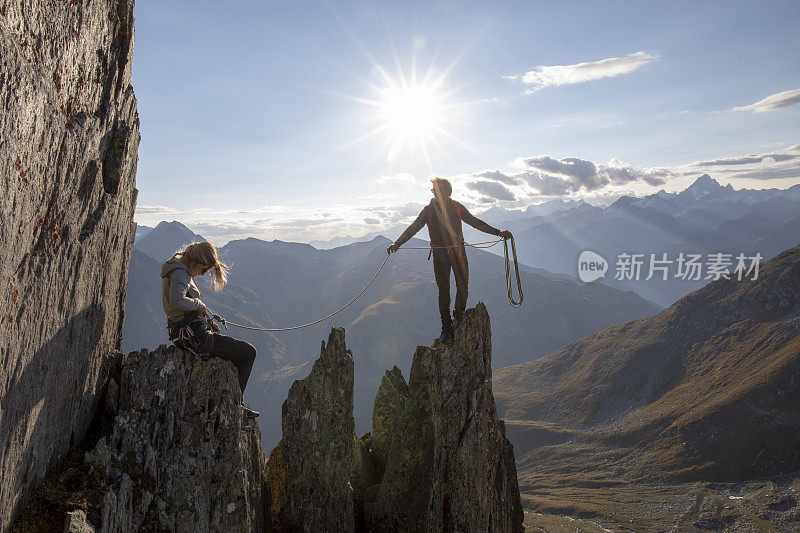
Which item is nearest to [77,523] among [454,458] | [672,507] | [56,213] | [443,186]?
[56,213]

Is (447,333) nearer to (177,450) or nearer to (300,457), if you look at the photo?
(300,457)

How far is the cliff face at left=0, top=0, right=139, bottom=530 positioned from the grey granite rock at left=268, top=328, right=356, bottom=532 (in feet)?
22.4

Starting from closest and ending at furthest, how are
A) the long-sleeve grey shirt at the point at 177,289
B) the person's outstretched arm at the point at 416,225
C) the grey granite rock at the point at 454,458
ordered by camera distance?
the long-sleeve grey shirt at the point at 177,289 → the grey granite rock at the point at 454,458 → the person's outstretched arm at the point at 416,225

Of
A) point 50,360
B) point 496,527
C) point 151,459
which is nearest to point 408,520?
point 496,527

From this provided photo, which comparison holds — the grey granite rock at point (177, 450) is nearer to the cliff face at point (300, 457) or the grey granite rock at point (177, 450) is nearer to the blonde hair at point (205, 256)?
the cliff face at point (300, 457)

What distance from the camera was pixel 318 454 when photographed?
16.0 metres

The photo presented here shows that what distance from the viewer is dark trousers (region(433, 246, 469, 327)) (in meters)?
17.5

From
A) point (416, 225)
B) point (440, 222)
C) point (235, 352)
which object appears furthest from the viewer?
point (416, 225)

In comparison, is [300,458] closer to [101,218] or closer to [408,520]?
[408,520]

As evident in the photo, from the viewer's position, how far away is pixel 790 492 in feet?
525

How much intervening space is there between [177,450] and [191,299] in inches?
158

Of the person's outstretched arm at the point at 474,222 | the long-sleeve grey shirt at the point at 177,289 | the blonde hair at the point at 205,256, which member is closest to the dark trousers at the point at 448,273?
the person's outstretched arm at the point at 474,222

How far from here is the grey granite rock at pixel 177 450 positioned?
416 inches

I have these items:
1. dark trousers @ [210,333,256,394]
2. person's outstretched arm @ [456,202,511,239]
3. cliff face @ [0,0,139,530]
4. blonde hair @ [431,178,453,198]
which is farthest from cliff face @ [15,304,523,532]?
blonde hair @ [431,178,453,198]
